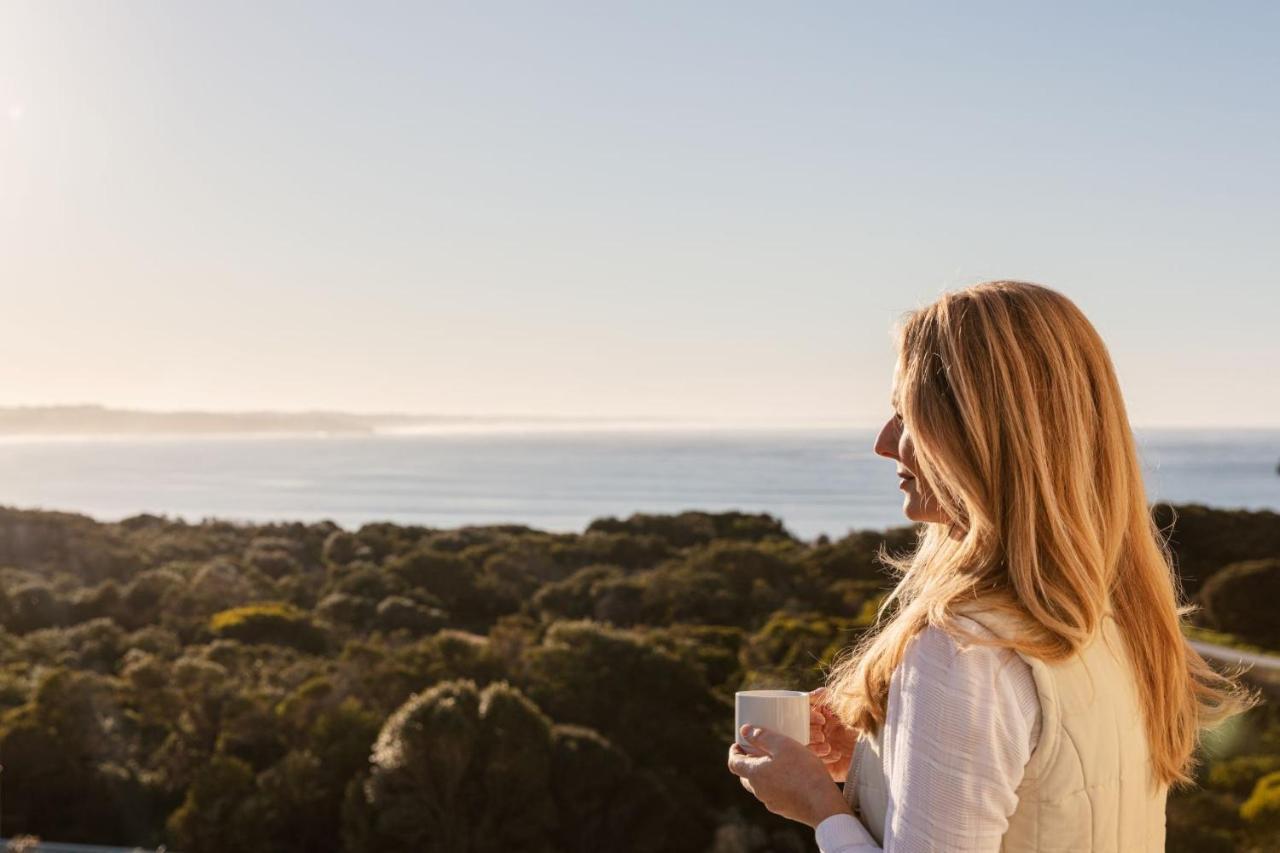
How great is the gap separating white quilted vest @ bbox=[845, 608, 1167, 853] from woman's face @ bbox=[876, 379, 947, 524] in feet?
0.40

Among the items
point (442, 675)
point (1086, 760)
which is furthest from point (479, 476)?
point (1086, 760)

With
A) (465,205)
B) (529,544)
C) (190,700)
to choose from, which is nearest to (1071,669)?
(190,700)

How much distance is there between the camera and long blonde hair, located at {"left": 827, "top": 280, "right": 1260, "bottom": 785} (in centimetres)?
85

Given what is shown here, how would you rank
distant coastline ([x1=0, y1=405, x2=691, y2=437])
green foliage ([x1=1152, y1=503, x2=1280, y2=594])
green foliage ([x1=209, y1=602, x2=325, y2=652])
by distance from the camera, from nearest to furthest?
1. green foliage ([x1=1152, y1=503, x2=1280, y2=594])
2. green foliage ([x1=209, y1=602, x2=325, y2=652])
3. distant coastline ([x1=0, y1=405, x2=691, y2=437])

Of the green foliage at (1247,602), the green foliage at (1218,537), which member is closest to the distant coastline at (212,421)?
the green foliage at (1218,537)

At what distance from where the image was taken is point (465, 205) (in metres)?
10.4

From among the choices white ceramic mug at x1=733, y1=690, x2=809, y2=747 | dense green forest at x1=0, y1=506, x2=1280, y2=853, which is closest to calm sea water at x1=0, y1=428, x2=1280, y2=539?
dense green forest at x1=0, y1=506, x2=1280, y2=853

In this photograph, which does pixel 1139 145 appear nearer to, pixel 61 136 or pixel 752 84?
pixel 752 84

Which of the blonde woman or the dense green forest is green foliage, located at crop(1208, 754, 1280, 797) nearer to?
the dense green forest

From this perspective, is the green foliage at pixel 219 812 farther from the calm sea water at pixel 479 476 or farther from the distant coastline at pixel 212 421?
the calm sea water at pixel 479 476

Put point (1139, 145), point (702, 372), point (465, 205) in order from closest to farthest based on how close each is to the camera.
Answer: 1. point (1139, 145)
2. point (465, 205)
3. point (702, 372)

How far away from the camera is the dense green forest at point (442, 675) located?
7430mm

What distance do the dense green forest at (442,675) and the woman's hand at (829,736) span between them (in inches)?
169

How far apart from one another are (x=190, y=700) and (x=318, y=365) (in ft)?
16.6
